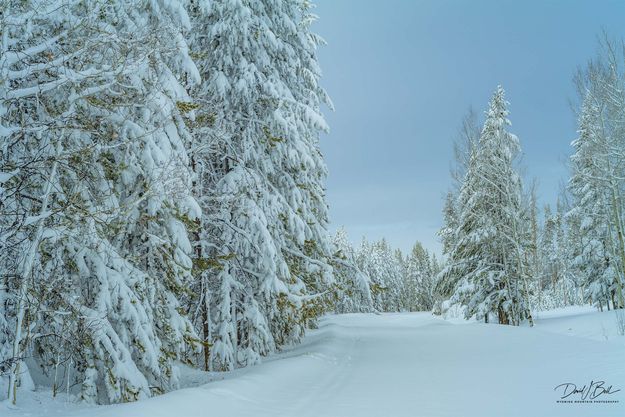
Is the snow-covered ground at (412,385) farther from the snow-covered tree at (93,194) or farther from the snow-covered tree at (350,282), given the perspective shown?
the snow-covered tree at (350,282)

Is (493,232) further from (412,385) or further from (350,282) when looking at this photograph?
(412,385)

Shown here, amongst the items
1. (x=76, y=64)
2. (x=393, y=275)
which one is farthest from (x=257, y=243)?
(x=393, y=275)

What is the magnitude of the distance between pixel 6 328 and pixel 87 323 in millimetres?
1254

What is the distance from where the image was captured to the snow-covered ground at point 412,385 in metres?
5.71

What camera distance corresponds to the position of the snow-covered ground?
571cm
